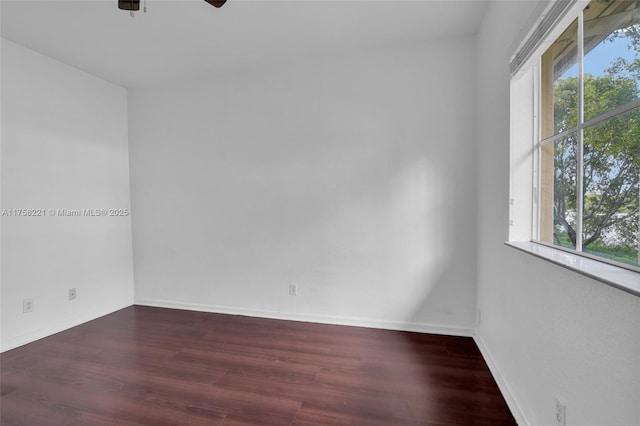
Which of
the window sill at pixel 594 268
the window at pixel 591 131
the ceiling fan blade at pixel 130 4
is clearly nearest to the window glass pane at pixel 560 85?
the window at pixel 591 131

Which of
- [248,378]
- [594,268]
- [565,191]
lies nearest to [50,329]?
[248,378]

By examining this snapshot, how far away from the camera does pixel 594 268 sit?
941mm

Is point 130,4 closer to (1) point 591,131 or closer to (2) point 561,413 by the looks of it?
(1) point 591,131

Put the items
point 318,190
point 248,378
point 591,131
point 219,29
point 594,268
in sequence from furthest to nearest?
1. point 318,190
2. point 219,29
3. point 248,378
4. point 591,131
5. point 594,268

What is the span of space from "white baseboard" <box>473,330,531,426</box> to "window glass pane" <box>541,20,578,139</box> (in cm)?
145

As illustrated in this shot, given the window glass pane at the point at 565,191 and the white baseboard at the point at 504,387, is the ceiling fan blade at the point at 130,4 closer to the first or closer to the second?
the window glass pane at the point at 565,191

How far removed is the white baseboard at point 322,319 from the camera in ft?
8.41

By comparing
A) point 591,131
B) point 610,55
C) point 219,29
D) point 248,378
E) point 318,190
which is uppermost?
point 219,29

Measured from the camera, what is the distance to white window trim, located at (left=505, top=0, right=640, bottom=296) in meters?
1.22

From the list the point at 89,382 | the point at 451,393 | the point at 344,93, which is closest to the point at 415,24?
the point at 344,93

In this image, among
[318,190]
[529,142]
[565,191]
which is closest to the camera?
[565,191]

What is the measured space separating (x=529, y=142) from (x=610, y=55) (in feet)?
2.23

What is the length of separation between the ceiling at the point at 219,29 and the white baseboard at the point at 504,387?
2578 millimetres

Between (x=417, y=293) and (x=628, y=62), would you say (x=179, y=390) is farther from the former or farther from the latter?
(x=628, y=62)
